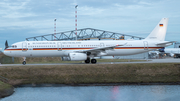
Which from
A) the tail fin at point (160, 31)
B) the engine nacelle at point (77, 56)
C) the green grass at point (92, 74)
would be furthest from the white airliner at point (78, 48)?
the green grass at point (92, 74)

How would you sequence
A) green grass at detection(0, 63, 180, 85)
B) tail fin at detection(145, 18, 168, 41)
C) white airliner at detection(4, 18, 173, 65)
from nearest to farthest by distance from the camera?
green grass at detection(0, 63, 180, 85) < white airliner at detection(4, 18, 173, 65) < tail fin at detection(145, 18, 168, 41)

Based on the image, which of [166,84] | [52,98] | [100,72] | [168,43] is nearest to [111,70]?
[100,72]

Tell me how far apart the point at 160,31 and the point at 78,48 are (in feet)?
49.5

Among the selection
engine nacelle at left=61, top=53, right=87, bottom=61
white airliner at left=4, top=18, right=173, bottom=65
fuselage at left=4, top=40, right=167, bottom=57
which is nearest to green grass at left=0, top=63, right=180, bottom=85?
engine nacelle at left=61, top=53, right=87, bottom=61

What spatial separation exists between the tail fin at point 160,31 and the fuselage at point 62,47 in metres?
1.72

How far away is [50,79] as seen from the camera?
2722 centimetres

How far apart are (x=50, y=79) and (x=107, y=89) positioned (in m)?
6.90

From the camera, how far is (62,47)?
36.9 metres

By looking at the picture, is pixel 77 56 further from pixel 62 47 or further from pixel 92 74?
pixel 92 74

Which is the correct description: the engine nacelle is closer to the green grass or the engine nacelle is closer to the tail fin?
the green grass

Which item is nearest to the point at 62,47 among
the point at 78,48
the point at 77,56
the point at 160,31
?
the point at 78,48

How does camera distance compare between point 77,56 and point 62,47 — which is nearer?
point 77,56

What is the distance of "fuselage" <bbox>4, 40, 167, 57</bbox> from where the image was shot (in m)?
36.1

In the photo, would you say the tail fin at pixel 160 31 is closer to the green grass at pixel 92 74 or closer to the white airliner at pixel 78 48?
the white airliner at pixel 78 48
